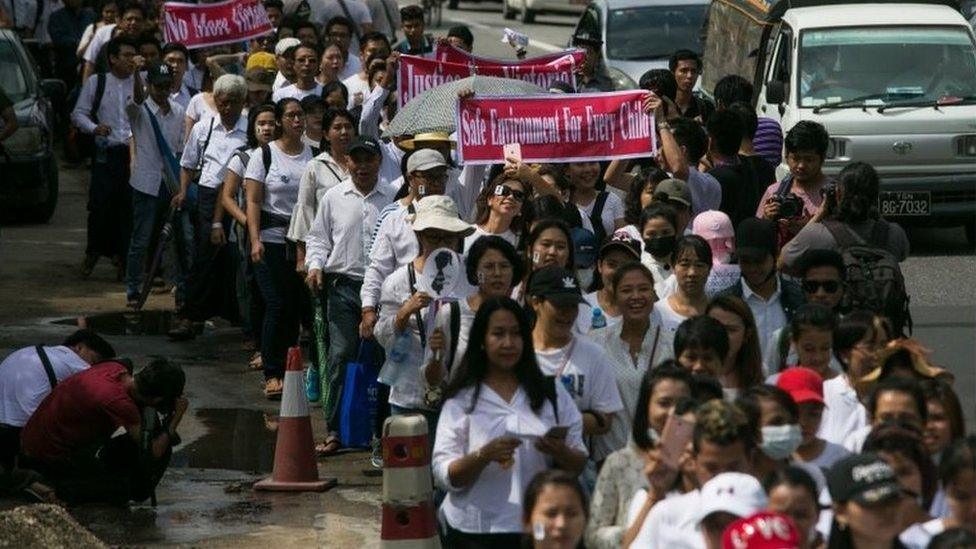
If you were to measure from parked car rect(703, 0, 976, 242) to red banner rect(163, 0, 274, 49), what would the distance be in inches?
170

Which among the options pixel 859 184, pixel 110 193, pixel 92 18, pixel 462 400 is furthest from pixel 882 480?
pixel 92 18

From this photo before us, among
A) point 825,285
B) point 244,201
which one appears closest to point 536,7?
point 244,201

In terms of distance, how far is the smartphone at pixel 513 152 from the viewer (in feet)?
38.0

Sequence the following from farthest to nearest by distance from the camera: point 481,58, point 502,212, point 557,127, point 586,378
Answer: point 481,58, point 557,127, point 502,212, point 586,378

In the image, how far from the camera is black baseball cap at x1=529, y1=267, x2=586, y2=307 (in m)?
8.32

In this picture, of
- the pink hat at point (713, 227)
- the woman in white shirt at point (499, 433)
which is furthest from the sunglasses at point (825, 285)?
the woman in white shirt at point (499, 433)

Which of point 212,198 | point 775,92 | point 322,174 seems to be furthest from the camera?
point 775,92

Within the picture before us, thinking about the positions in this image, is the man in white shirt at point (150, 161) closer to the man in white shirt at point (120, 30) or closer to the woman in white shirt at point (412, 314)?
the man in white shirt at point (120, 30)

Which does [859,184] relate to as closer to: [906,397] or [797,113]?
[906,397]

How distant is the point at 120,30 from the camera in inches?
768

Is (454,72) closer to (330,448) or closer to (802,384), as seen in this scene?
(330,448)

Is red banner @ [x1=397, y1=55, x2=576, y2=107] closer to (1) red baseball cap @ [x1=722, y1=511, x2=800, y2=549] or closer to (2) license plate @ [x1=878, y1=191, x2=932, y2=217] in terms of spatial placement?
(2) license plate @ [x1=878, y1=191, x2=932, y2=217]

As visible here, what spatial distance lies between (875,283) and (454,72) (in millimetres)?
5098

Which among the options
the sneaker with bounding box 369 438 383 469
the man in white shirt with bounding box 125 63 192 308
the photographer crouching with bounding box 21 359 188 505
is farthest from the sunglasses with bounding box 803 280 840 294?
the man in white shirt with bounding box 125 63 192 308
